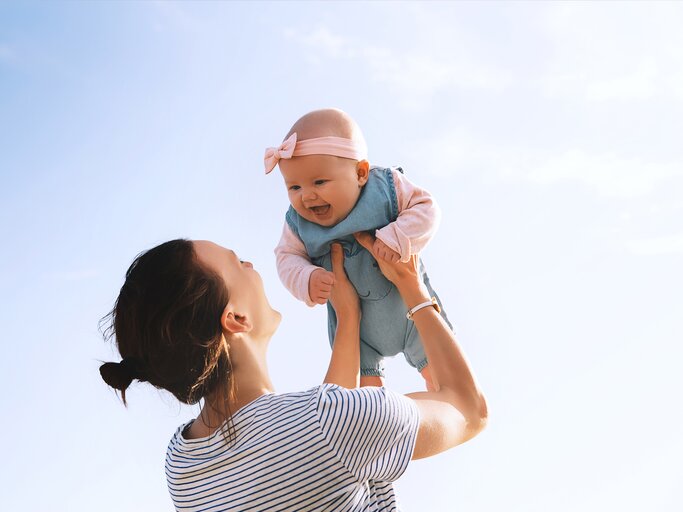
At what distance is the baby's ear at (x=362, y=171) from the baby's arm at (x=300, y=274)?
1.27ft

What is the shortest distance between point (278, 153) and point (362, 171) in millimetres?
371

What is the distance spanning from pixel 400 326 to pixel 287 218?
0.70m

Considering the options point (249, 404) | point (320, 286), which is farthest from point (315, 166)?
point (249, 404)

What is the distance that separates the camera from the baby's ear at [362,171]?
10.6ft

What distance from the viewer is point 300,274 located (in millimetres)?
3240

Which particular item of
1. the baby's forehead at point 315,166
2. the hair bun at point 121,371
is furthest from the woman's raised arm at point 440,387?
the hair bun at point 121,371

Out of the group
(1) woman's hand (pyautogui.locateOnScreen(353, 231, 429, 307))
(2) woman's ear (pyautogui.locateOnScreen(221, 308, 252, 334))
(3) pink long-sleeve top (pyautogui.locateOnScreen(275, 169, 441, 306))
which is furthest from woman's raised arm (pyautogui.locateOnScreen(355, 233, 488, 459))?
(2) woman's ear (pyautogui.locateOnScreen(221, 308, 252, 334))

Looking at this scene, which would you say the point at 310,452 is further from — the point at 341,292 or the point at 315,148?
the point at 315,148

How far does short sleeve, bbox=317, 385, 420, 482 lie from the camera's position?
2154 mm

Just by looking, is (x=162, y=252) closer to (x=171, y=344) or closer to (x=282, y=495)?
(x=171, y=344)

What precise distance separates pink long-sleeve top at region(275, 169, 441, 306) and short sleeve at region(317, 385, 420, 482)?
38.3 inches

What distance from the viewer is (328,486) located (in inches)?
86.5

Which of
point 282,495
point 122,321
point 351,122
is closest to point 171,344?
point 122,321

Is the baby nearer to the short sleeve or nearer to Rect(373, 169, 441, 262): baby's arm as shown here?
Rect(373, 169, 441, 262): baby's arm
